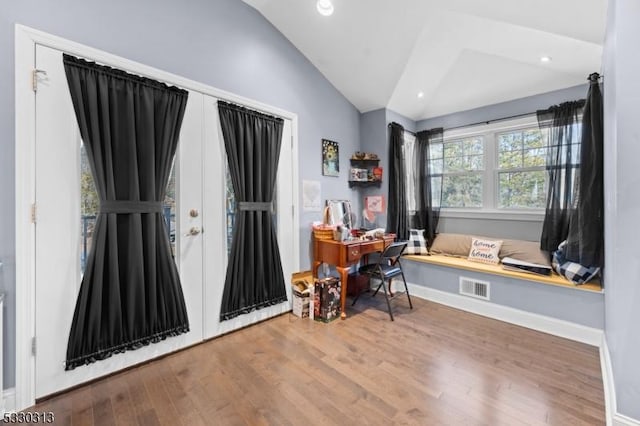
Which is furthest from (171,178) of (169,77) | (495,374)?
(495,374)

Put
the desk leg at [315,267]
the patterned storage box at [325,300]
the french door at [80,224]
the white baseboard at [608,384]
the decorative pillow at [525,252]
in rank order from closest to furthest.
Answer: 1. the white baseboard at [608,384]
2. the french door at [80,224]
3. the patterned storage box at [325,300]
4. the decorative pillow at [525,252]
5. the desk leg at [315,267]

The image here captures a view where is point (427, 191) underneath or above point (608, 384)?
above

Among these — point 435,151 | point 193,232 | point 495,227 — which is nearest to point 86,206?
point 193,232

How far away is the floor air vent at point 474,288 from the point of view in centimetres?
290

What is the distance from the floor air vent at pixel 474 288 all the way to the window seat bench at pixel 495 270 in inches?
4.9

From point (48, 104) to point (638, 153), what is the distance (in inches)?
124

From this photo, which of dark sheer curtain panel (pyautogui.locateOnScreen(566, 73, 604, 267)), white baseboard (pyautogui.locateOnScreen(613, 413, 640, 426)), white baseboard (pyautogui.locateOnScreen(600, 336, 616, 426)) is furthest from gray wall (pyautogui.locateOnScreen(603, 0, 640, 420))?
dark sheer curtain panel (pyautogui.locateOnScreen(566, 73, 604, 267))

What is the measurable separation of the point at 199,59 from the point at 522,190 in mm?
3673

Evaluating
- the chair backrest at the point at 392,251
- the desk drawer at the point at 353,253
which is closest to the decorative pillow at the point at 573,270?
the chair backrest at the point at 392,251

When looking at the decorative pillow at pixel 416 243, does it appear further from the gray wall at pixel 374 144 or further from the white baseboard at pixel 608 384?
the white baseboard at pixel 608 384

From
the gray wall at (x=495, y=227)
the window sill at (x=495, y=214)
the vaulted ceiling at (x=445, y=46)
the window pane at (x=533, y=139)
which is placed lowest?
the gray wall at (x=495, y=227)

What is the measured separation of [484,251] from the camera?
323 centimetres

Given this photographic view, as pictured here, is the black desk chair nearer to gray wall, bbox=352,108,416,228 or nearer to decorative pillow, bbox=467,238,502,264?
gray wall, bbox=352,108,416,228

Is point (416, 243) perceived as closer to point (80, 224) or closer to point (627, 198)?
point (627, 198)
